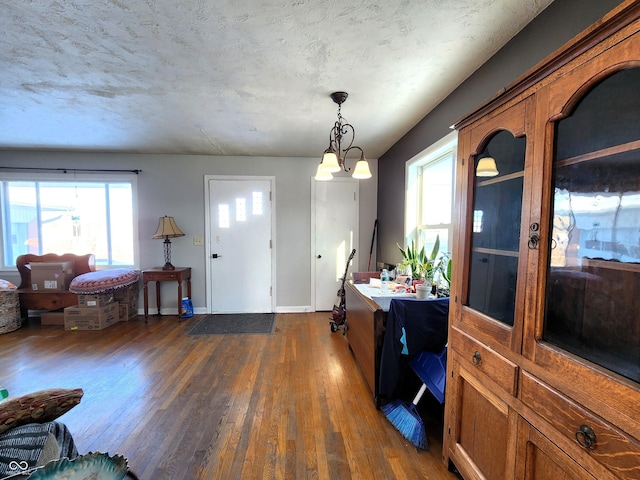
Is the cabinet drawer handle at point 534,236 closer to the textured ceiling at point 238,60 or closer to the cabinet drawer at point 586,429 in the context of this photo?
the cabinet drawer at point 586,429

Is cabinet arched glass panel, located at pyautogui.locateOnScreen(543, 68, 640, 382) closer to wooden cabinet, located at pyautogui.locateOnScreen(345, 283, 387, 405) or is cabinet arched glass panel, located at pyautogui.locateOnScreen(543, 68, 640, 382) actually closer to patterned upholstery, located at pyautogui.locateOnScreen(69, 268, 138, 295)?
wooden cabinet, located at pyautogui.locateOnScreen(345, 283, 387, 405)

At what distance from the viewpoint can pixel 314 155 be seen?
3869mm

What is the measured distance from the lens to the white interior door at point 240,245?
3.92 meters

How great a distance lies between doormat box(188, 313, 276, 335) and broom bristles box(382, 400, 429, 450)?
1.85m

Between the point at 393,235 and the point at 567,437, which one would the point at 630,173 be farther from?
the point at 393,235

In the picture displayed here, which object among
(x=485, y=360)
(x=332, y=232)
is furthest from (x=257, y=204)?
(x=485, y=360)

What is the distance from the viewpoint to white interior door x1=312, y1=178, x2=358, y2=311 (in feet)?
13.1

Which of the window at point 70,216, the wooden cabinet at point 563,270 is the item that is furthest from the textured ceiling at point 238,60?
the window at point 70,216

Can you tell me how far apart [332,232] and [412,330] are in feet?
7.97

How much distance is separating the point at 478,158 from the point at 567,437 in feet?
3.47

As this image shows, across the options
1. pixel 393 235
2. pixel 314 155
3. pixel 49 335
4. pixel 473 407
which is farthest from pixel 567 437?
pixel 49 335

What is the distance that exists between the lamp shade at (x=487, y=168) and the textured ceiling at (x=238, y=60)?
2.50ft

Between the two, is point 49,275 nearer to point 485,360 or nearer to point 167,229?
point 167,229

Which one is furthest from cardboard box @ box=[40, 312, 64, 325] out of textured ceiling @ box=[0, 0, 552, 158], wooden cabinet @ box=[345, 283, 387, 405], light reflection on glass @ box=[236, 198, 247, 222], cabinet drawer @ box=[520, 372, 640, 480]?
cabinet drawer @ box=[520, 372, 640, 480]
